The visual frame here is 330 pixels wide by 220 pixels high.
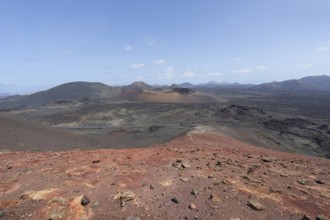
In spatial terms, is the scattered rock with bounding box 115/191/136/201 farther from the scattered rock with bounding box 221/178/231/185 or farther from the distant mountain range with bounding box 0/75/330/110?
the distant mountain range with bounding box 0/75/330/110

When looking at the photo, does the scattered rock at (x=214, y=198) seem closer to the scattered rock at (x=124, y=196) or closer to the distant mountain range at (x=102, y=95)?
the scattered rock at (x=124, y=196)

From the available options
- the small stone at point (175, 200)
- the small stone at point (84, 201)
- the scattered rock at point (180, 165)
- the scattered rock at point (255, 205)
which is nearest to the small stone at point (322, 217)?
the scattered rock at point (255, 205)

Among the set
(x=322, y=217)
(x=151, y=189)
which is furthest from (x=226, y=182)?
(x=322, y=217)

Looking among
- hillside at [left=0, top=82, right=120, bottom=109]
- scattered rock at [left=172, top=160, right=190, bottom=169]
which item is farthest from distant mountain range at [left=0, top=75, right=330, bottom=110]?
scattered rock at [left=172, top=160, right=190, bottom=169]

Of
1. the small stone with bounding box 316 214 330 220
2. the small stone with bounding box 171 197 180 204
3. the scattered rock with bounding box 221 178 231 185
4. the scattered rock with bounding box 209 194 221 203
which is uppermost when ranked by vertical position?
the small stone with bounding box 171 197 180 204

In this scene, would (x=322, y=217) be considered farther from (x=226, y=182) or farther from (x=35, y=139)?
(x=35, y=139)

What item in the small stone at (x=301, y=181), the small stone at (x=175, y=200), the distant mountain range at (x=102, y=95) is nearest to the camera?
the small stone at (x=175, y=200)

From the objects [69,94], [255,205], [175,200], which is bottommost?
[69,94]

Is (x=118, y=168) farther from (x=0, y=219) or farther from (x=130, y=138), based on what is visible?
(x=130, y=138)
